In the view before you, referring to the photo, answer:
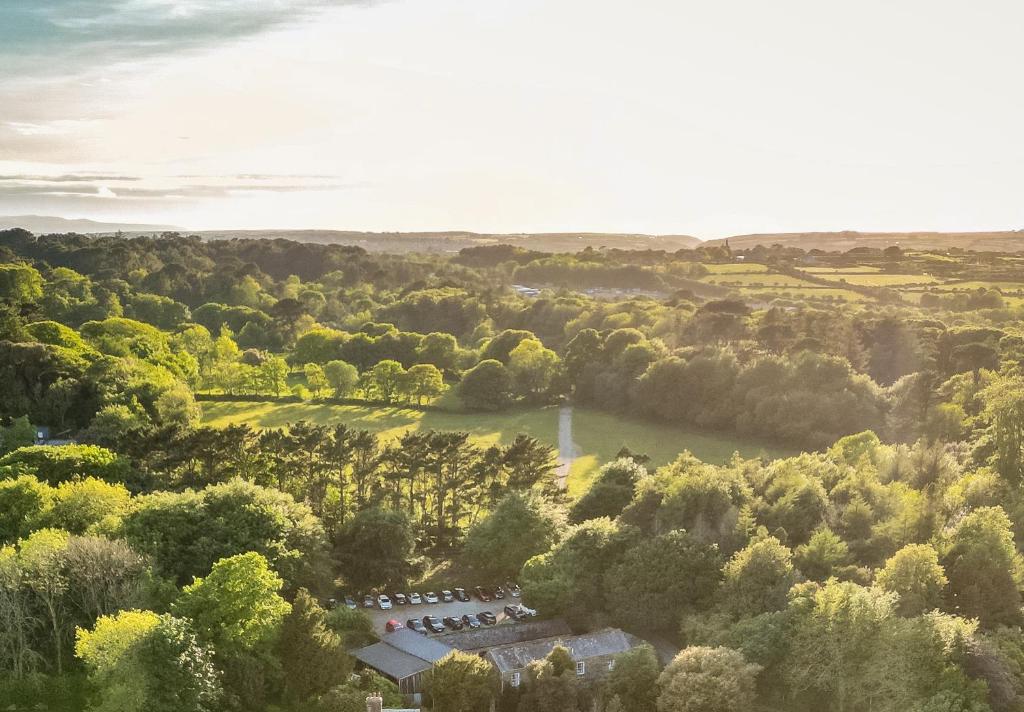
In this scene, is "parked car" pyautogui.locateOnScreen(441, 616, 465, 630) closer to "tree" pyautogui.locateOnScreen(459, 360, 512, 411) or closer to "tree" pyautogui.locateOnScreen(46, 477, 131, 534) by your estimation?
"tree" pyautogui.locateOnScreen(46, 477, 131, 534)

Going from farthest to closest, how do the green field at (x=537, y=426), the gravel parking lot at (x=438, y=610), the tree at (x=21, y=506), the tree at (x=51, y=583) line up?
the green field at (x=537, y=426) < the gravel parking lot at (x=438, y=610) < the tree at (x=21, y=506) < the tree at (x=51, y=583)

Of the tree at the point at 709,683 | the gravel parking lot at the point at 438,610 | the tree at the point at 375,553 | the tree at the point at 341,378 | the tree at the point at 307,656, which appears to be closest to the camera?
the tree at the point at 709,683

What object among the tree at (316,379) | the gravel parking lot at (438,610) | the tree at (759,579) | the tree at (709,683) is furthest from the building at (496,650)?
the tree at (316,379)

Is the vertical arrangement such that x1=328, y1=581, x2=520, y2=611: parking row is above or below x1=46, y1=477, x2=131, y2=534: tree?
below

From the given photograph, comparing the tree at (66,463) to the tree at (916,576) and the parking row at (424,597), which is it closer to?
the parking row at (424,597)

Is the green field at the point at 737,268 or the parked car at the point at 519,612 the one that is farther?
the green field at the point at 737,268

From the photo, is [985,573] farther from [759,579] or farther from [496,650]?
[496,650]

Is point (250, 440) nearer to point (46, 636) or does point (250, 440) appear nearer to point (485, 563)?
point (485, 563)

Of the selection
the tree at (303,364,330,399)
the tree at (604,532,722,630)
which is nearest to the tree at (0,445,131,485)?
the tree at (604,532,722,630)
